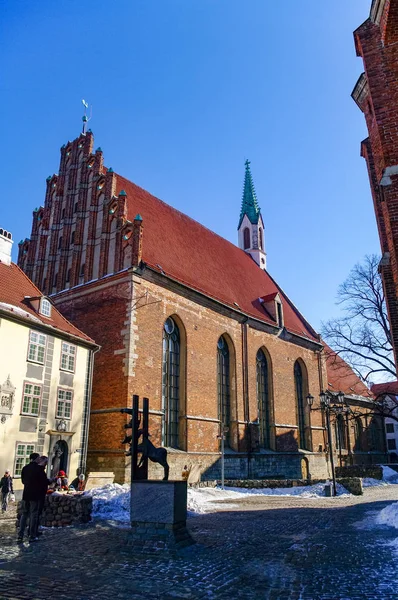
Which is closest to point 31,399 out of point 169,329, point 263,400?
point 169,329

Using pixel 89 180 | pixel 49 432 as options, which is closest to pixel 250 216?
pixel 89 180

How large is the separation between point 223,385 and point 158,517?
56.2 feet

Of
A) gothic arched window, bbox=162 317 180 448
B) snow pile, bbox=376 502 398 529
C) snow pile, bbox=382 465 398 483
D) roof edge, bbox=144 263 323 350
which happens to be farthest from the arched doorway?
snow pile, bbox=382 465 398 483

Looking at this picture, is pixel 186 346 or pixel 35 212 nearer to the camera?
pixel 186 346

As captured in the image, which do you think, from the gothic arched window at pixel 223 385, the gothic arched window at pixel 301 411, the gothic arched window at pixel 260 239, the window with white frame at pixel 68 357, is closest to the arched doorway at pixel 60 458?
the window with white frame at pixel 68 357

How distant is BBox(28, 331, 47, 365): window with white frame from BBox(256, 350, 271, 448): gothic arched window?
14131mm

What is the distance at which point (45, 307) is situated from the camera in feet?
59.5

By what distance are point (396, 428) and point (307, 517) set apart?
152 ft

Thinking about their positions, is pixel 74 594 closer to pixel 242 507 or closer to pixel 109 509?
pixel 109 509

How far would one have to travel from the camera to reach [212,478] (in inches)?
846

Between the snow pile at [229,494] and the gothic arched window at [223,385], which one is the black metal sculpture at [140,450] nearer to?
the snow pile at [229,494]

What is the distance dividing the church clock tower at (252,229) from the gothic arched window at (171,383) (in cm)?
1756

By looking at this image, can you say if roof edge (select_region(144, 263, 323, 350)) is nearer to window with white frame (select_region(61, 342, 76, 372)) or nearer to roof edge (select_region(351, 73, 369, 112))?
window with white frame (select_region(61, 342, 76, 372))

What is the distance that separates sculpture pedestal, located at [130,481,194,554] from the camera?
750 cm
